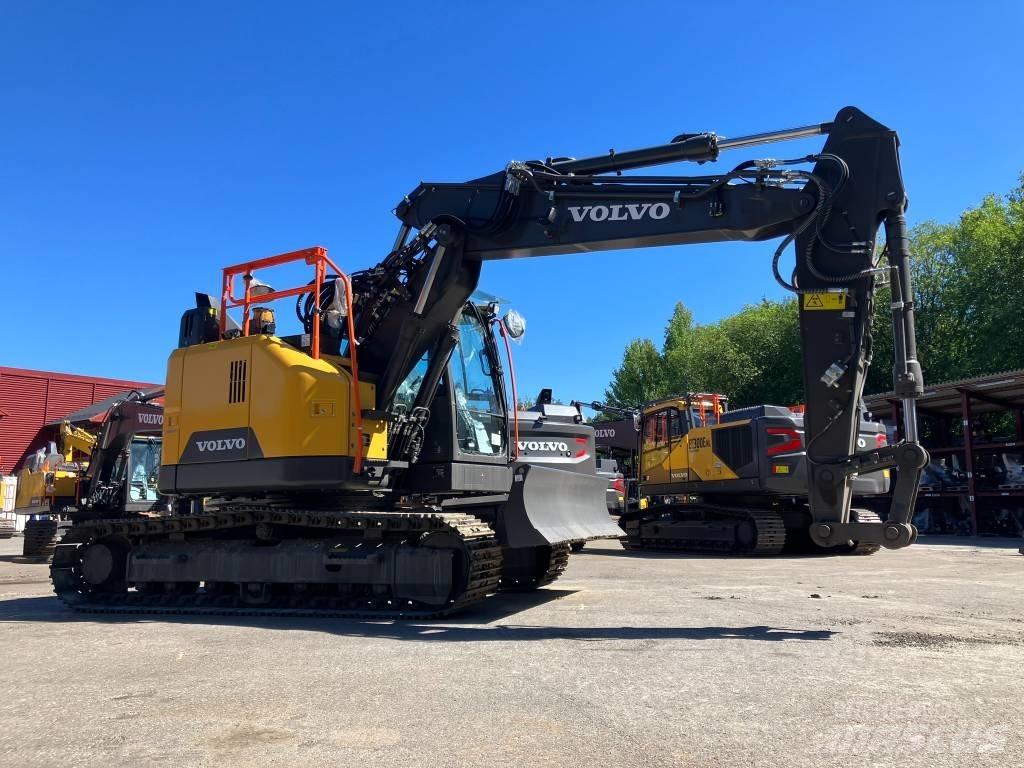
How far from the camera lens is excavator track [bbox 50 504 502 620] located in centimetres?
736

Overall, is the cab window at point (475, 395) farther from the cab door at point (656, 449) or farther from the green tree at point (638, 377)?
the green tree at point (638, 377)

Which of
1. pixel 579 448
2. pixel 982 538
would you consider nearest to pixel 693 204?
pixel 579 448

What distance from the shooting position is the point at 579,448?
14.6 meters

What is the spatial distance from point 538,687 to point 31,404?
3859 centimetres

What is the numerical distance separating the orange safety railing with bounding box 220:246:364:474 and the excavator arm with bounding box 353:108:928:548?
42 centimetres

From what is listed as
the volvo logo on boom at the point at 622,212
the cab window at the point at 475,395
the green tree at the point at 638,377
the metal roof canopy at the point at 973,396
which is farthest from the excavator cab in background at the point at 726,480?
the green tree at the point at 638,377

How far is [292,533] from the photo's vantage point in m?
8.35

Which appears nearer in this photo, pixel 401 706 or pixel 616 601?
pixel 401 706

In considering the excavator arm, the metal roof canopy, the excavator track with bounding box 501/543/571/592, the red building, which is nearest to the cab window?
the excavator arm

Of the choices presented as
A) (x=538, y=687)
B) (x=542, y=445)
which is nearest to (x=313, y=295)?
(x=538, y=687)

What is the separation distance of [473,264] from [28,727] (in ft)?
18.0

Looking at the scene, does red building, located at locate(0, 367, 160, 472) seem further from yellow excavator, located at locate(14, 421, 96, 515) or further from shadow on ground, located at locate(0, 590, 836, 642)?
shadow on ground, located at locate(0, 590, 836, 642)

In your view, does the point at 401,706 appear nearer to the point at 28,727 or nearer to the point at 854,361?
the point at 28,727

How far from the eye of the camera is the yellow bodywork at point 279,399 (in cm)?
776
